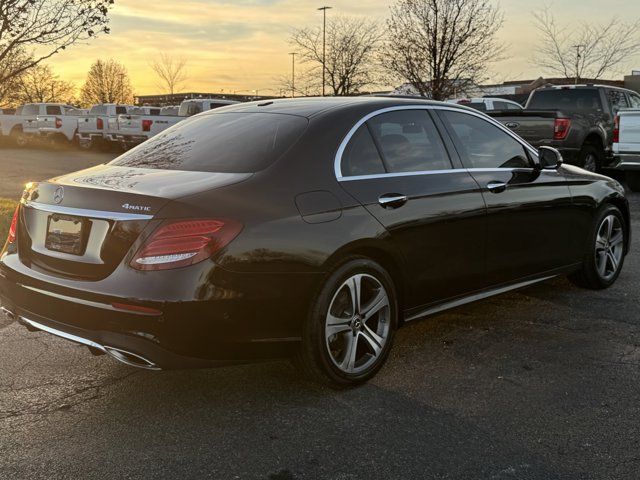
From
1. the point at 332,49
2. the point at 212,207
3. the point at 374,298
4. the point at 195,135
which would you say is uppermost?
the point at 332,49

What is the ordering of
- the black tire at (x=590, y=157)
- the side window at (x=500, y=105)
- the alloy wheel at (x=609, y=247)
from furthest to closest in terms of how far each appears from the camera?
1. the side window at (x=500, y=105)
2. the black tire at (x=590, y=157)
3. the alloy wheel at (x=609, y=247)

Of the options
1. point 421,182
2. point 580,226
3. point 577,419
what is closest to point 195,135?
point 421,182

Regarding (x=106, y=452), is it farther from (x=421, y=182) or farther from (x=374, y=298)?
(x=421, y=182)

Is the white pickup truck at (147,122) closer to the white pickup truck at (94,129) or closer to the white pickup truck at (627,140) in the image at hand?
the white pickup truck at (94,129)

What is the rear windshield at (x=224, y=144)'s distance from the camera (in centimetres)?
366

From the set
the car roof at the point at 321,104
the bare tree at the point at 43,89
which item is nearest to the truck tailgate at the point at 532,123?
the car roof at the point at 321,104

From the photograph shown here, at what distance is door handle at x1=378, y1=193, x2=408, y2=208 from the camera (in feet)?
12.6

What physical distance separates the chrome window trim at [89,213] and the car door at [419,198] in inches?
44.6

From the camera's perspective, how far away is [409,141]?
4223 mm

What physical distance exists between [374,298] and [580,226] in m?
2.38

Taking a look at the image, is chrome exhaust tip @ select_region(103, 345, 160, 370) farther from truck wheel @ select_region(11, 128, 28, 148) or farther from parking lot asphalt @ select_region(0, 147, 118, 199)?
truck wheel @ select_region(11, 128, 28, 148)

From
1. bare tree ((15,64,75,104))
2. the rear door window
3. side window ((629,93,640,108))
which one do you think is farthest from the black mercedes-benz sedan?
bare tree ((15,64,75,104))

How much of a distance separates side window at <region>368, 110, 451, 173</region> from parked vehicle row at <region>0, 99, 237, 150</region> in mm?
16046

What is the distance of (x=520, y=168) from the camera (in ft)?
16.2
